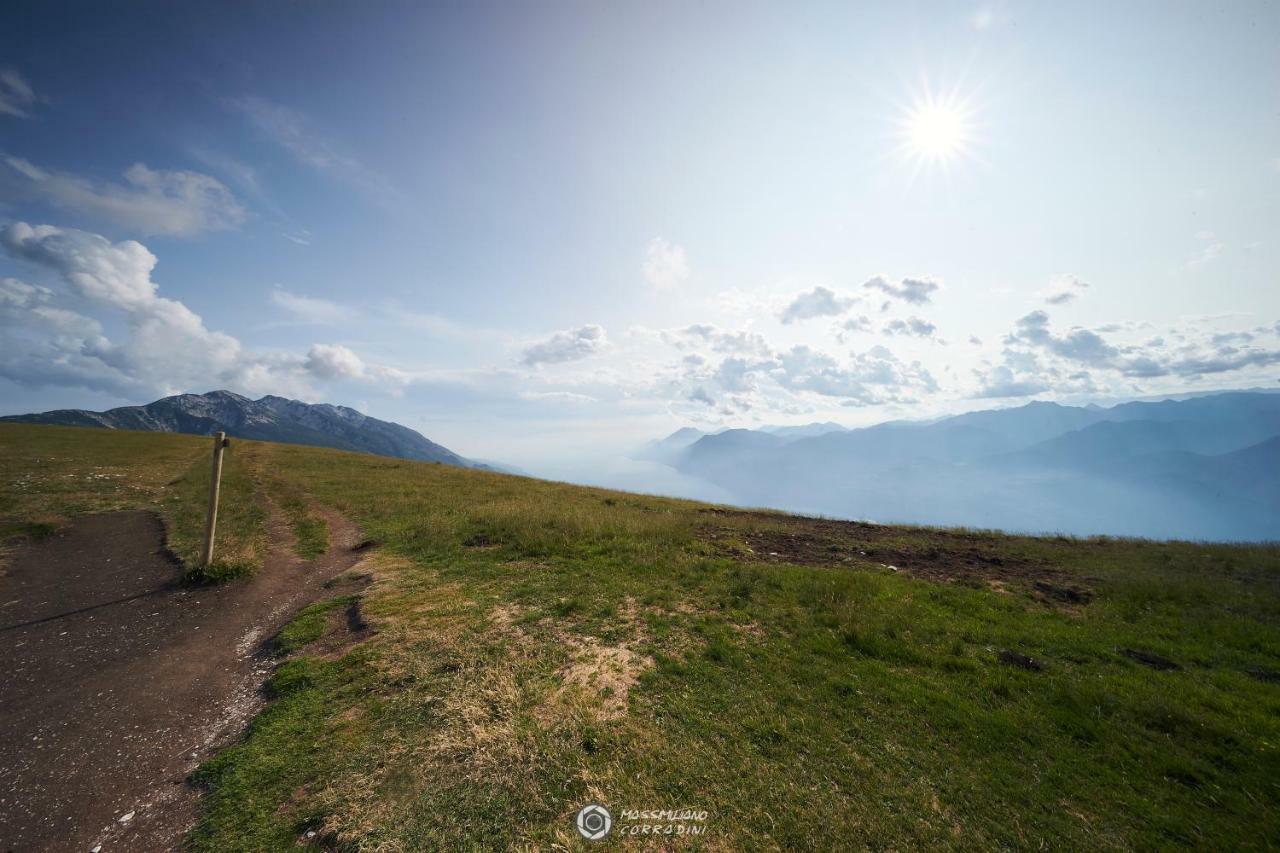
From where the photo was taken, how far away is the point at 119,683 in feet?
27.3

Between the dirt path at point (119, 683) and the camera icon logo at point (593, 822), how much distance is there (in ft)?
16.1

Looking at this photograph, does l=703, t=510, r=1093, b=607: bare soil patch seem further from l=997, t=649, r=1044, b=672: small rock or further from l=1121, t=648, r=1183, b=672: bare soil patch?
l=997, t=649, r=1044, b=672: small rock

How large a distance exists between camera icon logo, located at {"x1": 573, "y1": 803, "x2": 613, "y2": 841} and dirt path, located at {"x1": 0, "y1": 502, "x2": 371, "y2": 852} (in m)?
4.91

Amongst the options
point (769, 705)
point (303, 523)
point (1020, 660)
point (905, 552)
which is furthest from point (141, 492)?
point (905, 552)

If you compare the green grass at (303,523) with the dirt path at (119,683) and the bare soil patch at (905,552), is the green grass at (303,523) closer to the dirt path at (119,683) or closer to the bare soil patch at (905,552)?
the dirt path at (119,683)

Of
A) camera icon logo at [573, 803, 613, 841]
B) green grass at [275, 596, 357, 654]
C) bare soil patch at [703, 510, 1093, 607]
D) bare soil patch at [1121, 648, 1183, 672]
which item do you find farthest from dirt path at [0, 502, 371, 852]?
bare soil patch at [1121, 648, 1183, 672]

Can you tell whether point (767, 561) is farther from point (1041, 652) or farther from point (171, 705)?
point (171, 705)

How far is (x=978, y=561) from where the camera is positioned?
57.7 feet

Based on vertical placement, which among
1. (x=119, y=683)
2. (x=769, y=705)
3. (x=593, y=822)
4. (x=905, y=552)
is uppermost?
(x=905, y=552)

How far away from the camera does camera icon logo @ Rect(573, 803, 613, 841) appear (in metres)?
5.42

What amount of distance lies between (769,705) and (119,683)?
12.3 metres

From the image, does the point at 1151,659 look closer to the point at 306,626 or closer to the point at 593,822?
the point at 593,822

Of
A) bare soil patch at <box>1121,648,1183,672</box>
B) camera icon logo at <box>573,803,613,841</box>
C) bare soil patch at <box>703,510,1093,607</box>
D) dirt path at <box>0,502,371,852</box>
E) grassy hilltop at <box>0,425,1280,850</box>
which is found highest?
bare soil patch at <box>703,510,1093,607</box>

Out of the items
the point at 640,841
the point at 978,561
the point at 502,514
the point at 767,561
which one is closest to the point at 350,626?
the point at 640,841
